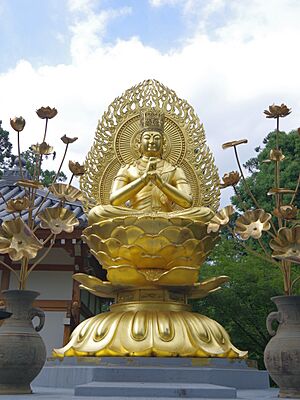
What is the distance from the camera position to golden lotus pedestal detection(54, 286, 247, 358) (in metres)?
5.75

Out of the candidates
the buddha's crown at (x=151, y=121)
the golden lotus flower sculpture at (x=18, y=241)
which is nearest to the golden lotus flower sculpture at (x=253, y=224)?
the golden lotus flower sculpture at (x=18, y=241)

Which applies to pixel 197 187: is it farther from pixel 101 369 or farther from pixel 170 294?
pixel 101 369

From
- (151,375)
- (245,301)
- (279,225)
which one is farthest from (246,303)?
(279,225)

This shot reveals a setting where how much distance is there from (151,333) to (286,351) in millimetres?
2105

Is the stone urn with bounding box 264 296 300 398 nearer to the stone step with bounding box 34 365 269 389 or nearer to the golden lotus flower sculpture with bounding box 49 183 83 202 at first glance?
the stone step with bounding box 34 365 269 389

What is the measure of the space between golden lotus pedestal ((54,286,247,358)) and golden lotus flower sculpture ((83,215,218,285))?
270 mm

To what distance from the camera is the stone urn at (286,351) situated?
13.4ft

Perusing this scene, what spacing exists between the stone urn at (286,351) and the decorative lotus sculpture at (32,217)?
213 cm

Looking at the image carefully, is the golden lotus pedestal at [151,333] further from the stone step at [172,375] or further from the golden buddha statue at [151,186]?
the golden buddha statue at [151,186]

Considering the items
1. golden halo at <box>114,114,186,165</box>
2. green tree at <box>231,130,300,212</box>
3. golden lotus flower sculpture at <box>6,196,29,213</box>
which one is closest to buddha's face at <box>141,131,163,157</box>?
golden halo at <box>114,114,186,165</box>

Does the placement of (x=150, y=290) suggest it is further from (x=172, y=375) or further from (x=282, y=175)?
(x=282, y=175)

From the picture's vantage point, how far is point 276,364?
13.5 feet

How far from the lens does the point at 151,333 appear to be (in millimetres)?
5887

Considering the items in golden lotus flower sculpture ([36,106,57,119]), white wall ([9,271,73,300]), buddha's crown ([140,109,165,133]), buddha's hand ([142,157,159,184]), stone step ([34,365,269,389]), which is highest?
buddha's crown ([140,109,165,133])
